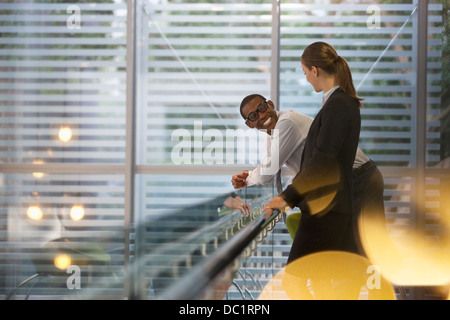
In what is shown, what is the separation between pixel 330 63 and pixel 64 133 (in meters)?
3.32

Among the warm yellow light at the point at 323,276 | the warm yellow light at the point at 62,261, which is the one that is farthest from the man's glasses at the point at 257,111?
the warm yellow light at the point at 62,261

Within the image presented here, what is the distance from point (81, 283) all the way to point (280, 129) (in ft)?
9.99

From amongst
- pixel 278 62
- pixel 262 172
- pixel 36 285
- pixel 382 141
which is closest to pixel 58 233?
pixel 36 285

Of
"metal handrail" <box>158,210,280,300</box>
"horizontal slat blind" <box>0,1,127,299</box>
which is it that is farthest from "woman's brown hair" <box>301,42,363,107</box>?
"horizontal slat blind" <box>0,1,127,299</box>

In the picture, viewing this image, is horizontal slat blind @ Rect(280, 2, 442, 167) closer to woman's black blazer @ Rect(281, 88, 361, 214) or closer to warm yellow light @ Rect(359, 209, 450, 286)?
warm yellow light @ Rect(359, 209, 450, 286)

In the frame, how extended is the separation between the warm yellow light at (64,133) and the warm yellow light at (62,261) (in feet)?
3.19

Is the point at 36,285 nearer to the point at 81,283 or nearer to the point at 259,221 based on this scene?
the point at 81,283

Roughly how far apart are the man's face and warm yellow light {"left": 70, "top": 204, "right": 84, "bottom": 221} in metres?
2.94

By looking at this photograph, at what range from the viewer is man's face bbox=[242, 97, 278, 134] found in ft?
9.08

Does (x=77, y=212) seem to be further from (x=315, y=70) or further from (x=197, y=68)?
(x=315, y=70)

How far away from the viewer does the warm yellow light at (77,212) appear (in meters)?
5.34

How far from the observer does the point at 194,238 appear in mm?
1450

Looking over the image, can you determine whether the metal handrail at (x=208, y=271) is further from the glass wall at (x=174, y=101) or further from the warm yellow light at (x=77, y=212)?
the warm yellow light at (x=77, y=212)

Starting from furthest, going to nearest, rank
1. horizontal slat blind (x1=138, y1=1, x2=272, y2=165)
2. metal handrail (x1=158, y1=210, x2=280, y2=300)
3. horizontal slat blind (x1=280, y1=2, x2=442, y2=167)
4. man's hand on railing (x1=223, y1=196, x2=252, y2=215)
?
horizontal slat blind (x1=138, y1=1, x2=272, y2=165)
horizontal slat blind (x1=280, y1=2, x2=442, y2=167)
man's hand on railing (x1=223, y1=196, x2=252, y2=215)
metal handrail (x1=158, y1=210, x2=280, y2=300)
